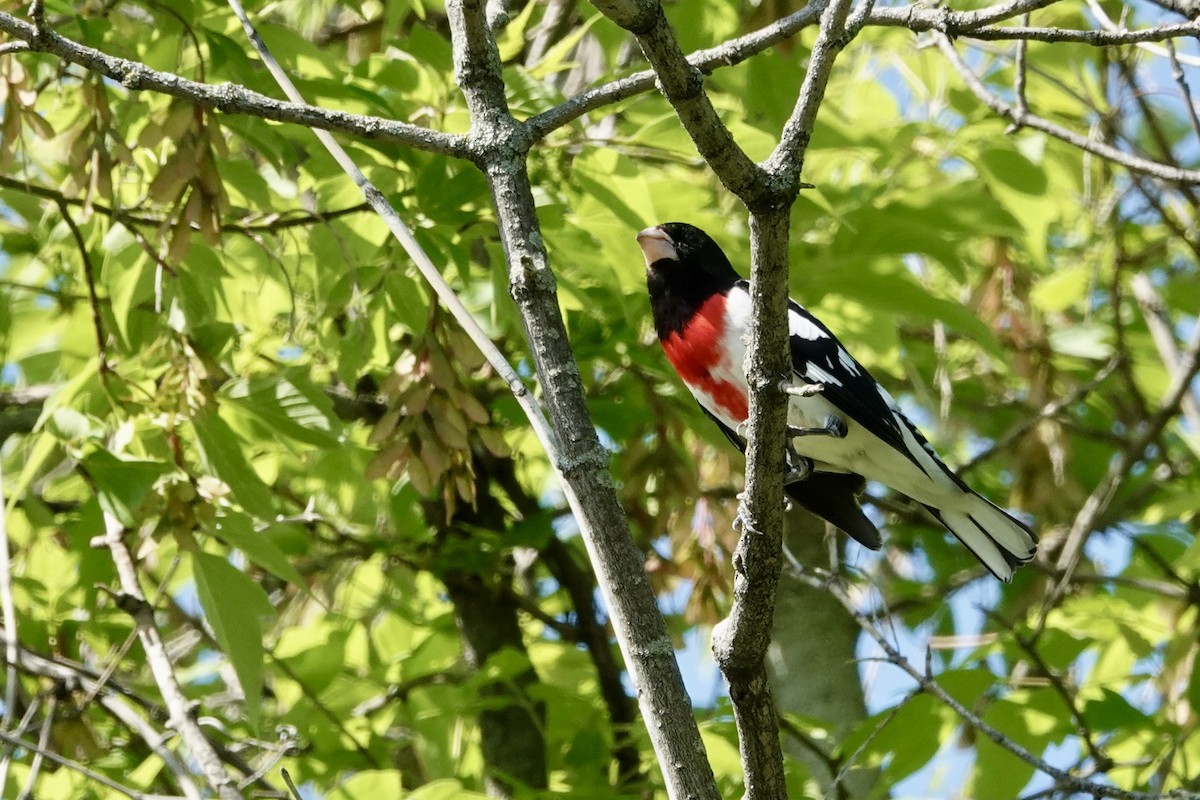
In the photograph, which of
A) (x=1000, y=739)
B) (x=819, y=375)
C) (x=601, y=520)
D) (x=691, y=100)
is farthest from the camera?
(x=819, y=375)

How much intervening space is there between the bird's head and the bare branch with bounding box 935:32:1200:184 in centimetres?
69

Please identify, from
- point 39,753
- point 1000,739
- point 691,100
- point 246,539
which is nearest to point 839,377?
point 1000,739

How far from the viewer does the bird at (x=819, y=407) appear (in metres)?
2.90

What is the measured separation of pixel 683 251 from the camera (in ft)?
10.3

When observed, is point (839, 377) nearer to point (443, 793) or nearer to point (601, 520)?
point (443, 793)

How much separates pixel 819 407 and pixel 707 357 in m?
0.33

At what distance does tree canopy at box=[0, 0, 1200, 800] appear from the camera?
1.77 m

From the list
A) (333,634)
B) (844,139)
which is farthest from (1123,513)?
(333,634)

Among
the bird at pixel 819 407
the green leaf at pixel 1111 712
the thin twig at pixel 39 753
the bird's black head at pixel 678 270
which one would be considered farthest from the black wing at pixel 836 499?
the thin twig at pixel 39 753

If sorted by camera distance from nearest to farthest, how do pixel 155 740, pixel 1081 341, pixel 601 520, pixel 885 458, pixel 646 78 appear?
1. pixel 601 520
2. pixel 646 78
3. pixel 155 740
4. pixel 885 458
5. pixel 1081 341

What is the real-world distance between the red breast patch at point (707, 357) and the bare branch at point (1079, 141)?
717mm

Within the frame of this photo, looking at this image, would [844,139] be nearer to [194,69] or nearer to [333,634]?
[194,69]

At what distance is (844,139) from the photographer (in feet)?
9.89

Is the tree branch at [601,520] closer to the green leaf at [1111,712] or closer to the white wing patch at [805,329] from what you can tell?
the white wing patch at [805,329]
